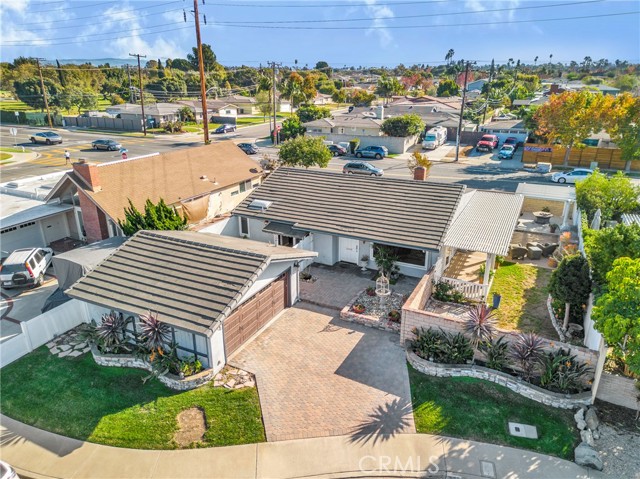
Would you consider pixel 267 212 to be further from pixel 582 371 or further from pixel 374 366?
pixel 582 371

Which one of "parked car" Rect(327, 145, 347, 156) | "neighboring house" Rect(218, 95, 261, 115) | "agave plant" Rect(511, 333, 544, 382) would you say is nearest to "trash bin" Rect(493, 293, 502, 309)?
"agave plant" Rect(511, 333, 544, 382)

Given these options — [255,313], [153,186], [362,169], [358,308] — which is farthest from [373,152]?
[255,313]

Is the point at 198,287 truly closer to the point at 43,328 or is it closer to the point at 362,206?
the point at 43,328

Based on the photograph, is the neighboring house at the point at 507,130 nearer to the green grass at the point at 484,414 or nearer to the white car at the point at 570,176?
the white car at the point at 570,176

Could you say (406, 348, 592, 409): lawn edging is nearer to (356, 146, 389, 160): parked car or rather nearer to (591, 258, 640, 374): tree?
(591, 258, 640, 374): tree

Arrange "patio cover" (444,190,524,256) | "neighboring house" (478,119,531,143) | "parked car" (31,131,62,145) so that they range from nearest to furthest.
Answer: "patio cover" (444,190,524,256) → "neighboring house" (478,119,531,143) → "parked car" (31,131,62,145)

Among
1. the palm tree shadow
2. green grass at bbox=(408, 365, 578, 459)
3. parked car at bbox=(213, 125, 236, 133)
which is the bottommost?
the palm tree shadow

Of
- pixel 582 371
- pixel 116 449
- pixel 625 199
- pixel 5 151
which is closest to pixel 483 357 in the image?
pixel 582 371
